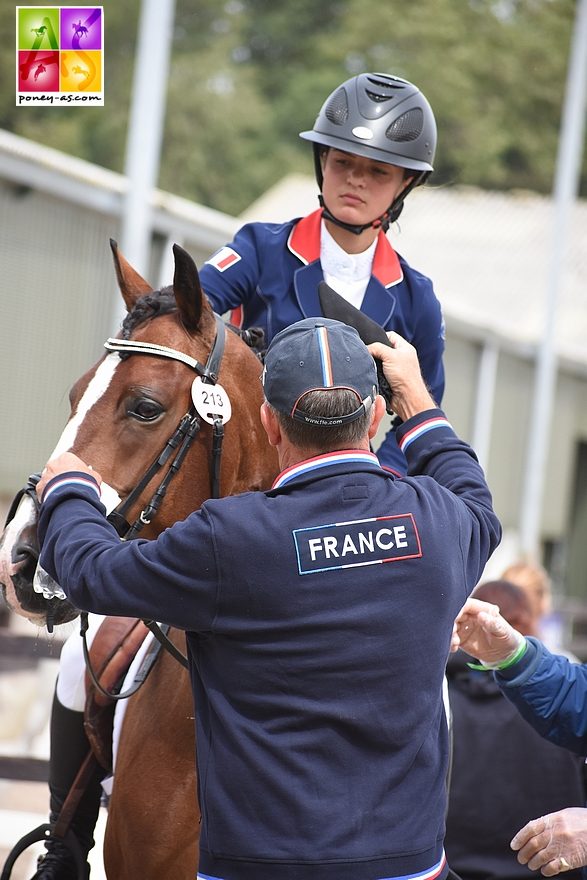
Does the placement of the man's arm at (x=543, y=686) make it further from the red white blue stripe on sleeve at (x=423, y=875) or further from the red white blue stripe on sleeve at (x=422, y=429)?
the red white blue stripe on sleeve at (x=423, y=875)

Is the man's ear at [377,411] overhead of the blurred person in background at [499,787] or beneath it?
overhead

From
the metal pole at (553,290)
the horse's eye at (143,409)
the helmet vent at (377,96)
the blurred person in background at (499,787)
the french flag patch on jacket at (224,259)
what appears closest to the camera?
the horse's eye at (143,409)

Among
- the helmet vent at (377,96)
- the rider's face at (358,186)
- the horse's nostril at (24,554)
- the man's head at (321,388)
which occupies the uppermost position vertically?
the helmet vent at (377,96)

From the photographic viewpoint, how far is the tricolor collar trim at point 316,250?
3.63 meters

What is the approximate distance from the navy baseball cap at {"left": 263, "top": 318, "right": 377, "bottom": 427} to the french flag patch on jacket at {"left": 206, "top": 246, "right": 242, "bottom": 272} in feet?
3.62

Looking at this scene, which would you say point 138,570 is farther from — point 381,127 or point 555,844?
point 381,127

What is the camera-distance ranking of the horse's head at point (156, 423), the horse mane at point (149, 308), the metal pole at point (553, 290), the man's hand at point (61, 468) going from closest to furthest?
1. the man's hand at point (61, 468)
2. the horse's head at point (156, 423)
3. the horse mane at point (149, 308)
4. the metal pole at point (553, 290)

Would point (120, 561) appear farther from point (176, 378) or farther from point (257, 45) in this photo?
point (257, 45)

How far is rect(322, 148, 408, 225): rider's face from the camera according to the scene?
3689mm

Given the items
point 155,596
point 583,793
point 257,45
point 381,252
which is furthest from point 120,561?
point 257,45

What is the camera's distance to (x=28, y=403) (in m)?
8.45

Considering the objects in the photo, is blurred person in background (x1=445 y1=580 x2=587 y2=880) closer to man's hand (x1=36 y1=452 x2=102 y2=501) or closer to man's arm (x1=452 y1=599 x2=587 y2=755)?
man's arm (x1=452 y1=599 x2=587 y2=755)

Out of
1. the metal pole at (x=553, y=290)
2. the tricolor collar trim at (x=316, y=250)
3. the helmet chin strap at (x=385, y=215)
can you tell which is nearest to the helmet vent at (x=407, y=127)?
the helmet chin strap at (x=385, y=215)

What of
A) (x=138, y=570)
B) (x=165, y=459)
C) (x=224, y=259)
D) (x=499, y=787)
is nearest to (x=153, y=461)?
(x=165, y=459)
